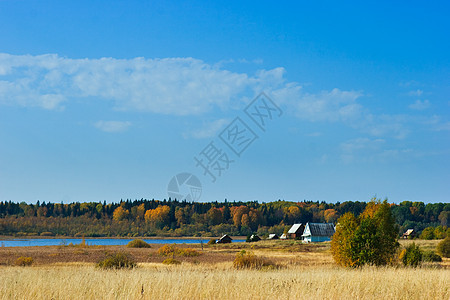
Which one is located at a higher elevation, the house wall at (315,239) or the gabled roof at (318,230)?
the gabled roof at (318,230)

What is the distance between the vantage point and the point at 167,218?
563 feet

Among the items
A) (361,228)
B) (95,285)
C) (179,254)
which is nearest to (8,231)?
(179,254)

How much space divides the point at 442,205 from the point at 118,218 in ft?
442

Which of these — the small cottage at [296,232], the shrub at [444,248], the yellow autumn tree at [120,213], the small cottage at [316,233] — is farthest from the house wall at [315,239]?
the yellow autumn tree at [120,213]

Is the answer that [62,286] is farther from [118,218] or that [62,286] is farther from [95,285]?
[118,218]

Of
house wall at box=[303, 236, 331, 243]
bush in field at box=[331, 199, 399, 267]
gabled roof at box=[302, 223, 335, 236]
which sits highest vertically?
bush in field at box=[331, 199, 399, 267]

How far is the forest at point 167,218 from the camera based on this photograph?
158875 mm

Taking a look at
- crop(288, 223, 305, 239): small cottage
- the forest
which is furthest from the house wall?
the forest

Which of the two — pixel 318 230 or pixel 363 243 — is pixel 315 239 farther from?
pixel 363 243

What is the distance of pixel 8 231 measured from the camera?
147500mm

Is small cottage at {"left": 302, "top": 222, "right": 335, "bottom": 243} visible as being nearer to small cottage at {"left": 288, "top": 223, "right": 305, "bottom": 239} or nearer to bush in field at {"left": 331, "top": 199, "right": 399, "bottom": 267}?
small cottage at {"left": 288, "top": 223, "right": 305, "bottom": 239}

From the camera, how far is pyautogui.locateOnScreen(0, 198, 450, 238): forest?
15888 cm

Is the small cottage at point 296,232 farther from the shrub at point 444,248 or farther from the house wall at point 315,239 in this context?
the shrub at point 444,248

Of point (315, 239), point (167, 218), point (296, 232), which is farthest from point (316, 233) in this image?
point (167, 218)
